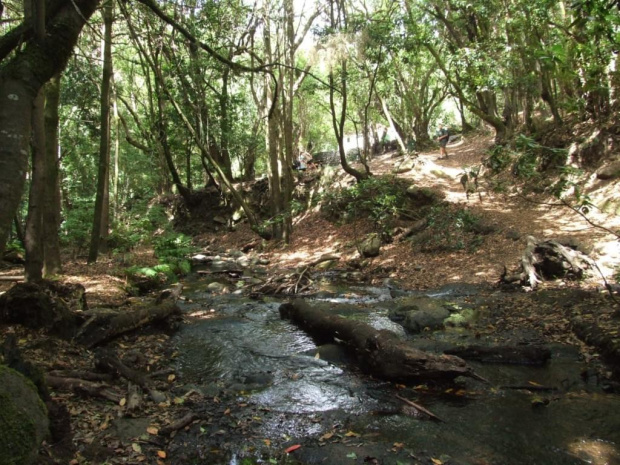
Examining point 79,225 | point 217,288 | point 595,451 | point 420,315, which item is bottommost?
point 595,451

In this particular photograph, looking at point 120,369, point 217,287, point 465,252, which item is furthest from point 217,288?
point 465,252

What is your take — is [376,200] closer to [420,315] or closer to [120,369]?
[420,315]

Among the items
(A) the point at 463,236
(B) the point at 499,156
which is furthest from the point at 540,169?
(B) the point at 499,156

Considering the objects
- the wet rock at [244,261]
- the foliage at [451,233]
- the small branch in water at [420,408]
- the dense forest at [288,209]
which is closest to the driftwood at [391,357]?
the dense forest at [288,209]

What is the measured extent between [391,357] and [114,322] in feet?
13.6

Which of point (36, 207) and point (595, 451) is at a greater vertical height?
point (36, 207)

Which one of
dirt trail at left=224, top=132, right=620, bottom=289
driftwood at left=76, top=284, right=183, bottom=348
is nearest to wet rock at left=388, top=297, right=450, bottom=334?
dirt trail at left=224, top=132, right=620, bottom=289

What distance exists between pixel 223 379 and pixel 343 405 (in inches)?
68.5

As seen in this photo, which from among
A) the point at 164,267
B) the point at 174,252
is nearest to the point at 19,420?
the point at 164,267

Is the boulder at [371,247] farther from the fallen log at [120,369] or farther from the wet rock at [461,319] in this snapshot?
the fallen log at [120,369]

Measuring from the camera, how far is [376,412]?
14.6 feet

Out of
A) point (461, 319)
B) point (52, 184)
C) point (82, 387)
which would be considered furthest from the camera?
point (52, 184)

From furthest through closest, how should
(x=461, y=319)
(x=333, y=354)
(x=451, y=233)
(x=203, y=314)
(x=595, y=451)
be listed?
(x=451, y=233), (x=203, y=314), (x=461, y=319), (x=333, y=354), (x=595, y=451)

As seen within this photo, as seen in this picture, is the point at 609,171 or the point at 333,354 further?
the point at 609,171
